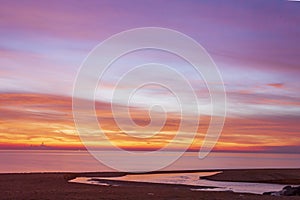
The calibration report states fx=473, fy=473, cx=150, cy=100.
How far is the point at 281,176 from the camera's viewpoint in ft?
171

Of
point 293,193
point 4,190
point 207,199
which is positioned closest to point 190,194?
point 207,199

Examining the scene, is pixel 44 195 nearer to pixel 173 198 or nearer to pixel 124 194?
pixel 124 194

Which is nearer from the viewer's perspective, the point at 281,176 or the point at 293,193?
the point at 293,193

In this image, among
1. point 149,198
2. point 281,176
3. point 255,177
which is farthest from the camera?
point 281,176

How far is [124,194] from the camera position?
24.6 m

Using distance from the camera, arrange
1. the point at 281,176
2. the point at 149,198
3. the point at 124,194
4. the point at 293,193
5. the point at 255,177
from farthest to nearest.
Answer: the point at 281,176 → the point at 255,177 → the point at 293,193 → the point at 124,194 → the point at 149,198

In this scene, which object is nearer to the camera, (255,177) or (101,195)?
(101,195)

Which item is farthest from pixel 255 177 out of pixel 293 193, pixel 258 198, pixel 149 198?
pixel 149 198

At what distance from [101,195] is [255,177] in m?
28.7

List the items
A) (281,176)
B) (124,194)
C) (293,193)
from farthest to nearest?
(281,176), (293,193), (124,194)

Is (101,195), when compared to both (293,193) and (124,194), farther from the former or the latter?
(293,193)

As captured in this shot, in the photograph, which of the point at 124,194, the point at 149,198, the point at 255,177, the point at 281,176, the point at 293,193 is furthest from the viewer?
the point at 281,176

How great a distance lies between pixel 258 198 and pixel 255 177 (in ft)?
83.7

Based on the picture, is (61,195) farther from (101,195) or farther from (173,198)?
(173,198)
